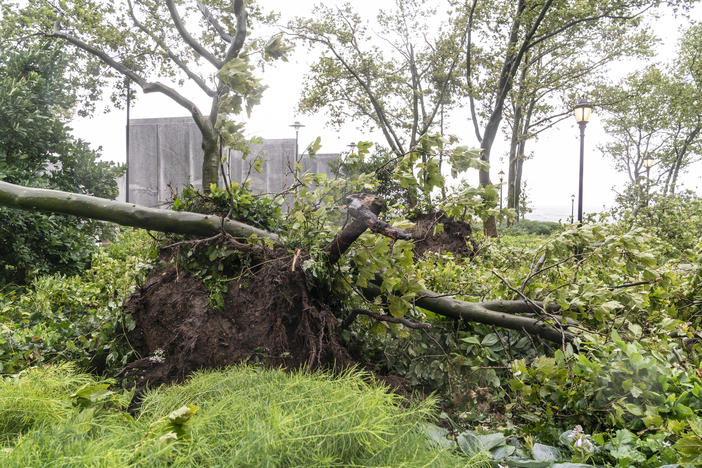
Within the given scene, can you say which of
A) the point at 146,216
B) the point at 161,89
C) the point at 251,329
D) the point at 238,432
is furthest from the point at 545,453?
the point at 161,89

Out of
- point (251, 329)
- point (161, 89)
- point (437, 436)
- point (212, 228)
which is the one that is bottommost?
point (437, 436)

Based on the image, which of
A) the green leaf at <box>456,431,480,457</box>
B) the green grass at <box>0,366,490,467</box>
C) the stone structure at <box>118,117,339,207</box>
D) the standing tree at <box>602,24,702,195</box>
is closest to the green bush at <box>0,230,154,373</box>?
the green grass at <box>0,366,490,467</box>

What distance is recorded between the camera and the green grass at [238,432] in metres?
1.23

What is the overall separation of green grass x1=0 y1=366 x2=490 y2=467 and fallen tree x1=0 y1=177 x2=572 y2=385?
27.7 inches

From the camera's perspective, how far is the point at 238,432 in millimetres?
1323

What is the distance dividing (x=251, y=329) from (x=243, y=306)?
18 centimetres

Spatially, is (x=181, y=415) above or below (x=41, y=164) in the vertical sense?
below

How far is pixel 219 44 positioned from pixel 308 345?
12.4 m

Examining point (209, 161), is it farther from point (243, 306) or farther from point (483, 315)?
point (483, 315)

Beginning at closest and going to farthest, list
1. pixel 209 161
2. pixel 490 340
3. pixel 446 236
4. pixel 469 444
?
pixel 469 444, pixel 490 340, pixel 209 161, pixel 446 236

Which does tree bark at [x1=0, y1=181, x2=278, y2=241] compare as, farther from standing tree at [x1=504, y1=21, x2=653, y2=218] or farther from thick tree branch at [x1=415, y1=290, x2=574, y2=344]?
standing tree at [x1=504, y1=21, x2=653, y2=218]

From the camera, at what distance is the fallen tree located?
8.47 feet

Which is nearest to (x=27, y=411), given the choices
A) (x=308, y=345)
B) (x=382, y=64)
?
(x=308, y=345)

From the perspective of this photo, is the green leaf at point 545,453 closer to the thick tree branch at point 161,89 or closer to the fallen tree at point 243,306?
the fallen tree at point 243,306
